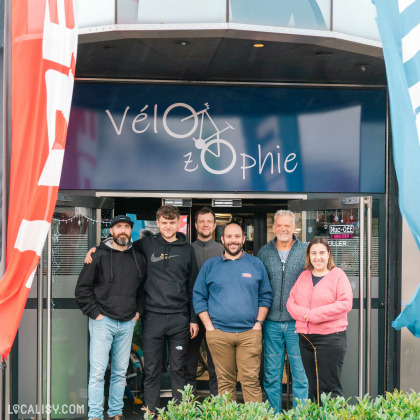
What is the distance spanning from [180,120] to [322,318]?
2701mm

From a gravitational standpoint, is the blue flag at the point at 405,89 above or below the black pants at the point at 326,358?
above

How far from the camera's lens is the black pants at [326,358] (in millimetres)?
4973

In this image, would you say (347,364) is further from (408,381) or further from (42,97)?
(42,97)

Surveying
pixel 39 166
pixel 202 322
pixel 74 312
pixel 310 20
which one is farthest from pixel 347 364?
pixel 39 166

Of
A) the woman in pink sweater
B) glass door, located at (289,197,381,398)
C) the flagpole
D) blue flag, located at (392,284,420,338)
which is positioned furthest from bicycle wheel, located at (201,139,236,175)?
blue flag, located at (392,284,420,338)

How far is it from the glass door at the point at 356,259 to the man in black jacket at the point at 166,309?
1.54 metres

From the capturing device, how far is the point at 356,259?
6.06 meters

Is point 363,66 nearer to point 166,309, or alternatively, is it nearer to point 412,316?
point 166,309

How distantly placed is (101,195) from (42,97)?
2288 millimetres

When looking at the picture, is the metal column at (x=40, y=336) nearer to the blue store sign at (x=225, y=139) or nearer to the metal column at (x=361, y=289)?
the blue store sign at (x=225, y=139)

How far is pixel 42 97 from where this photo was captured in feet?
13.4

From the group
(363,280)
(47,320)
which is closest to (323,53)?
(363,280)

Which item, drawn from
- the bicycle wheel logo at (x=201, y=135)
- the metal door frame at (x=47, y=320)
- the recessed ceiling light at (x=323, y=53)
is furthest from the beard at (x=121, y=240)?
the recessed ceiling light at (x=323, y=53)

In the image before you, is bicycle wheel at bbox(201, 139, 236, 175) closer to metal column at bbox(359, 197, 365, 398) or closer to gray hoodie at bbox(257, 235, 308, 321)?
gray hoodie at bbox(257, 235, 308, 321)
